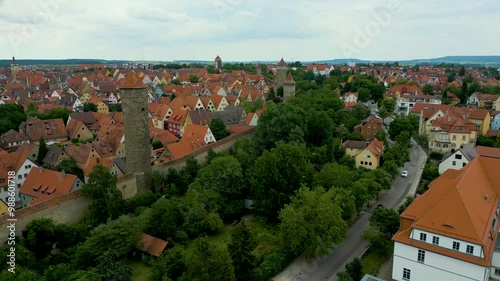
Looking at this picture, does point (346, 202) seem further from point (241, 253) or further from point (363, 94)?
point (363, 94)

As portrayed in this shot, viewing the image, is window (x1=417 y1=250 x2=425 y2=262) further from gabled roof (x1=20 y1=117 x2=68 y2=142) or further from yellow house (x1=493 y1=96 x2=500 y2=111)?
yellow house (x1=493 y1=96 x2=500 y2=111)

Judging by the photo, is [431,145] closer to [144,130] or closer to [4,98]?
[144,130]

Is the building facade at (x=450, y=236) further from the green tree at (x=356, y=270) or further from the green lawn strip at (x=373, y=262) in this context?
the green tree at (x=356, y=270)

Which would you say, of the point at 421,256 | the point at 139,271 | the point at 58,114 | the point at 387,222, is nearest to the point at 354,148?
the point at 387,222

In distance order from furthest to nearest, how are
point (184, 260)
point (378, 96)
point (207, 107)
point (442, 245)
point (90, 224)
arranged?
point (378, 96) < point (207, 107) < point (90, 224) < point (184, 260) < point (442, 245)

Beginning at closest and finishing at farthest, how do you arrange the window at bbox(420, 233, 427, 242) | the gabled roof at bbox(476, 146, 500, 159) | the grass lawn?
1. the window at bbox(420, 233, 427, 242)
2. the grass lawn
3. the gabled roof at bbox(476, 146, 500, 159)

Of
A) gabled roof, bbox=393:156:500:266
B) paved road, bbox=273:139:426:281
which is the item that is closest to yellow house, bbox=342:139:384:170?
paved road, bbox=273:139:426:281

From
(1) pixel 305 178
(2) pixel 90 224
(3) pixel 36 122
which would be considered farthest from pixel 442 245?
(3) pixel 36 122
